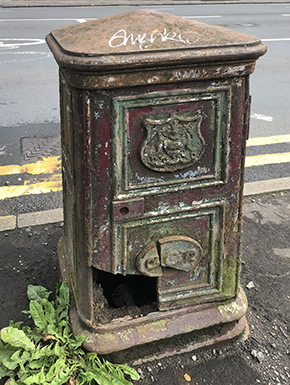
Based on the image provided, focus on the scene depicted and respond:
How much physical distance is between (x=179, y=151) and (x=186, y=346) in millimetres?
1078

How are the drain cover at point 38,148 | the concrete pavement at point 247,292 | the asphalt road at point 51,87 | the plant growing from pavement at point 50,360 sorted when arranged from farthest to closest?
the asphalt road at point 51,87
the drain cover at point 38,148
the concrete pavement at point 247,292
the plant growing from pavement at point 50,360

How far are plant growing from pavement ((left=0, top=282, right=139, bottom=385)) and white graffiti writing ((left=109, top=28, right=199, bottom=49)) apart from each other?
1321 millimetres

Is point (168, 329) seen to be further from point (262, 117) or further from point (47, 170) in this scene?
point (262, 117)

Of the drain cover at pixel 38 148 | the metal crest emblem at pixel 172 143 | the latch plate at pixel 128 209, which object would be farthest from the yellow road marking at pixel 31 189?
the metal crest emblem at pixel 172 143

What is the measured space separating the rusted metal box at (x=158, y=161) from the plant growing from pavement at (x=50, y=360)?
0.29 feet

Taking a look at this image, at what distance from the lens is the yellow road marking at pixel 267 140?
4754 mm

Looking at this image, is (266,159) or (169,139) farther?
(266,159)

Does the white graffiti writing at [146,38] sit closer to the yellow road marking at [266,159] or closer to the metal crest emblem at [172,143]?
the metal crest emblem at [172,143]

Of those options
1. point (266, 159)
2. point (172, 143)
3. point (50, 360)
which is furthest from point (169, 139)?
point (266, 159)

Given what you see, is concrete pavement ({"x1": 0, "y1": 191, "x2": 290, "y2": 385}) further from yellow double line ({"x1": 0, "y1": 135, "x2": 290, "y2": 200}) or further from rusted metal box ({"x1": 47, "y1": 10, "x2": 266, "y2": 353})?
yellow double line ({"x1": 0, "y1": 135, "x2": 290, "y2": 200})

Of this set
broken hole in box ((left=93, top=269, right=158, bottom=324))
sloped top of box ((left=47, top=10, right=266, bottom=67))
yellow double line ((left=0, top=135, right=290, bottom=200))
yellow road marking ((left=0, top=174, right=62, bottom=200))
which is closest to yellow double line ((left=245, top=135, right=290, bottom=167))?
yellow double line ((left=0, top=135, right=290, bottom=200))

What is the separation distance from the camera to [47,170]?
4.12 metres

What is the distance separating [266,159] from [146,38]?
3129 millimetres

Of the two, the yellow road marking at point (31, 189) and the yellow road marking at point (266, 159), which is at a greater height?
the yellow road marking at point (266, 159)
